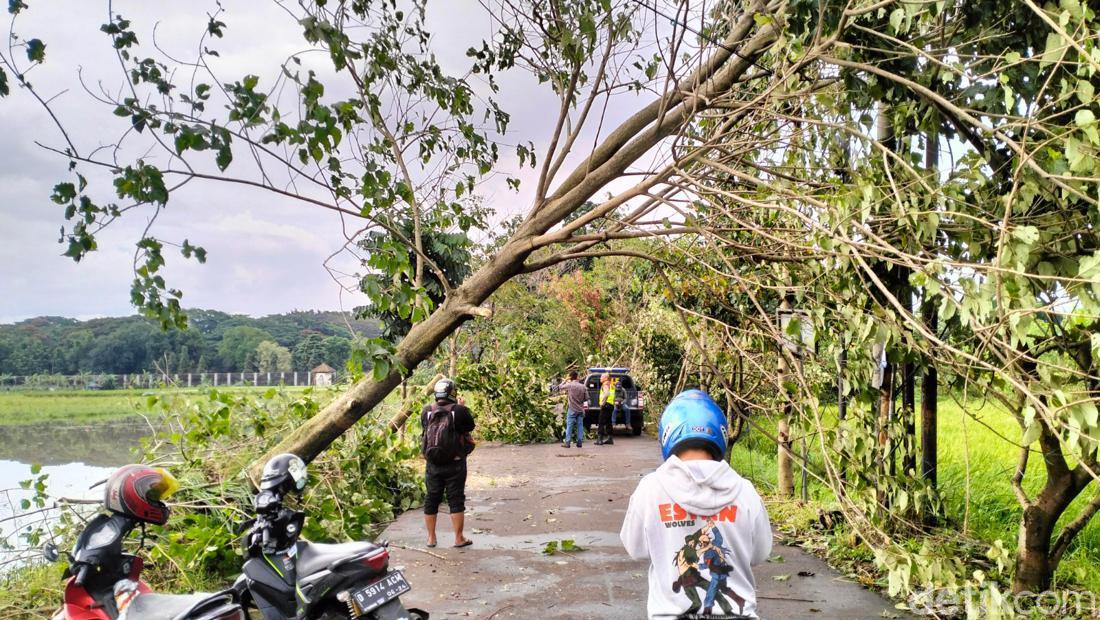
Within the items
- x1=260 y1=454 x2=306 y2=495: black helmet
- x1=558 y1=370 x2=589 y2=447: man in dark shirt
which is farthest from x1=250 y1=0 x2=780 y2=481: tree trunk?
x1=558 y1=370 x2=589 y2=447: man in dark shirt

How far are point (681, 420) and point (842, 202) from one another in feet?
8.26

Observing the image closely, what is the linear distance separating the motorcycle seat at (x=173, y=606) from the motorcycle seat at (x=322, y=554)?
Result: 1.47ft

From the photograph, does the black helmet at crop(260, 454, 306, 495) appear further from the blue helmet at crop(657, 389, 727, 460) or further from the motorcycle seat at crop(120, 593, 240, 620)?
the blue helmet at crop(657, 389, 727, 460)

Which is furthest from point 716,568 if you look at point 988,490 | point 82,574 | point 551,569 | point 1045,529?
point 988,490

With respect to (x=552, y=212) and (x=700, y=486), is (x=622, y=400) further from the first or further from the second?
(x=700, y=486)

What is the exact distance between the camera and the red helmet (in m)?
3.89

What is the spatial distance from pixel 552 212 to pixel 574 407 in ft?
38.9

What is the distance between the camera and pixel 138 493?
12.9 ft

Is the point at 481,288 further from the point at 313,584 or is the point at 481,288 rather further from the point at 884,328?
the point at 884,328

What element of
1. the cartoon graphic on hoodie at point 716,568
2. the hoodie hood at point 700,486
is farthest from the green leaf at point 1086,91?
the cartoon graphic on hoodie at point 716,568

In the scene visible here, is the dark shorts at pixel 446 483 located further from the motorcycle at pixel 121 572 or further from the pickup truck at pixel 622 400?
the pickup truck at pixel 622 400

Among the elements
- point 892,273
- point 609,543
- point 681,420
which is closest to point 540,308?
point 609,543

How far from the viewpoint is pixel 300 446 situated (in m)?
6.09

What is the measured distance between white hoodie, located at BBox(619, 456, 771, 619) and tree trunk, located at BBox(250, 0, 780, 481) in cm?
298
